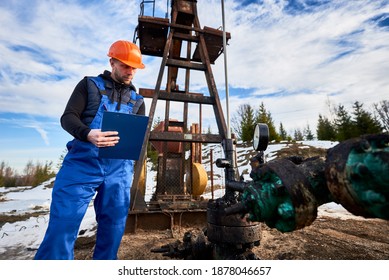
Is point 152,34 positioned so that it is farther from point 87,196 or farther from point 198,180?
point 87,196

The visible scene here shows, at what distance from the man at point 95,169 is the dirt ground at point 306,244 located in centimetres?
111

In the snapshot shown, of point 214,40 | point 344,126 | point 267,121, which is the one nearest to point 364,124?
point 344,126

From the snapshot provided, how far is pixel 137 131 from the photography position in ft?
6.77

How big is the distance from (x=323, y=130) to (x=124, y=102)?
39900 millimetres

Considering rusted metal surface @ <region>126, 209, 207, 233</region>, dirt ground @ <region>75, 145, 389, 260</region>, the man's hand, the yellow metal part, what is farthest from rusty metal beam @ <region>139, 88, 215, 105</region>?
the man's hand

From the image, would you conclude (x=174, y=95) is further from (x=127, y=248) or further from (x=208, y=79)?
(x=127, y=248)

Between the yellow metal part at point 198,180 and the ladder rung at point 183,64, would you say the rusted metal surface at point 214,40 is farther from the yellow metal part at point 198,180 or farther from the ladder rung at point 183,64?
the yellow metal part at point 198,180

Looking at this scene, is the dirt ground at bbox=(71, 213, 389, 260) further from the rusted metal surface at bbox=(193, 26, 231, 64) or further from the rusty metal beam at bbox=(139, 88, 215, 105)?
the rusted metal surface at bbox=(193, 26, 231, 64)

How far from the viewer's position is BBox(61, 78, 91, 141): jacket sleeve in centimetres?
202

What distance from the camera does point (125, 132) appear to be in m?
2.03

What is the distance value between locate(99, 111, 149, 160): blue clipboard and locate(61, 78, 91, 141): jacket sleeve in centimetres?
25

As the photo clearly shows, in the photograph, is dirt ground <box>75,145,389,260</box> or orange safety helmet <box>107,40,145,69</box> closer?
orange safety helmet <box>107,40,145,69</box>

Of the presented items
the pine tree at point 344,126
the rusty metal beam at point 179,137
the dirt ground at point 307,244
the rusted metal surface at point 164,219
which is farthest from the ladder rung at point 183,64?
the pine tree at point 344,126

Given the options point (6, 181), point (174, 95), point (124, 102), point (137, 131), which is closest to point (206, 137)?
point (174, 95)
